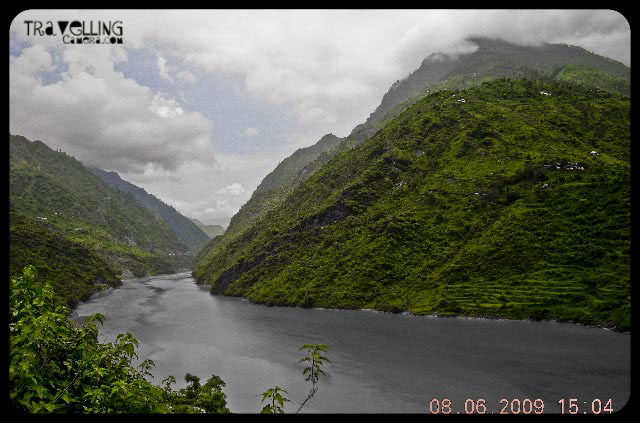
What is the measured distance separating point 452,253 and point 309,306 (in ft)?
122

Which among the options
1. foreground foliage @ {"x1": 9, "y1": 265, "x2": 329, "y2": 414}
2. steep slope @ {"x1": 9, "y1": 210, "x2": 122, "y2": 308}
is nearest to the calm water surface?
foreground foliage @ {"x1": 9, "y1": 265, "x2": 329, "y2": 414}

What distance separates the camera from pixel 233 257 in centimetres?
16650

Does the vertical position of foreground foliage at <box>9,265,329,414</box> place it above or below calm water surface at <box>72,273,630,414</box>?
above

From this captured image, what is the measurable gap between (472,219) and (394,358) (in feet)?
197

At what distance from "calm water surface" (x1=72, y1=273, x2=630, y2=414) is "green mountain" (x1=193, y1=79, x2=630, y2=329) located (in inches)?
388

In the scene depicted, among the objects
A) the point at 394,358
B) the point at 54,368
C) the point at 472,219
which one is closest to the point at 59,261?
the point at 394,358

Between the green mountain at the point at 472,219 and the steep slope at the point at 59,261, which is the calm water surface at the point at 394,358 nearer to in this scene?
the green mountain at the point at 472,219

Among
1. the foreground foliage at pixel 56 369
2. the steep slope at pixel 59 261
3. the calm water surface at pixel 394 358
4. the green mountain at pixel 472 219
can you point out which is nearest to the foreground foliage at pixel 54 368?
the foreground foliage at pixel 56 369

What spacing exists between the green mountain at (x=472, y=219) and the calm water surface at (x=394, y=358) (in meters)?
9.86

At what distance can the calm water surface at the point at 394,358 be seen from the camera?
1300 inches

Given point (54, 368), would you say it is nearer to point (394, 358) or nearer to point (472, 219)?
point (394, 358)

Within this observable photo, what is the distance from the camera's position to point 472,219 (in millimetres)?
95875

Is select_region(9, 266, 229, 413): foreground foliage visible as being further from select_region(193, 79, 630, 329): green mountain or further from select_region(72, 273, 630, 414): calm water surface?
select_region(193, 79, 630, 329): green mountain

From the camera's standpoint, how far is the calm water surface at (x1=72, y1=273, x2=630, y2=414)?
3303 centimetres
